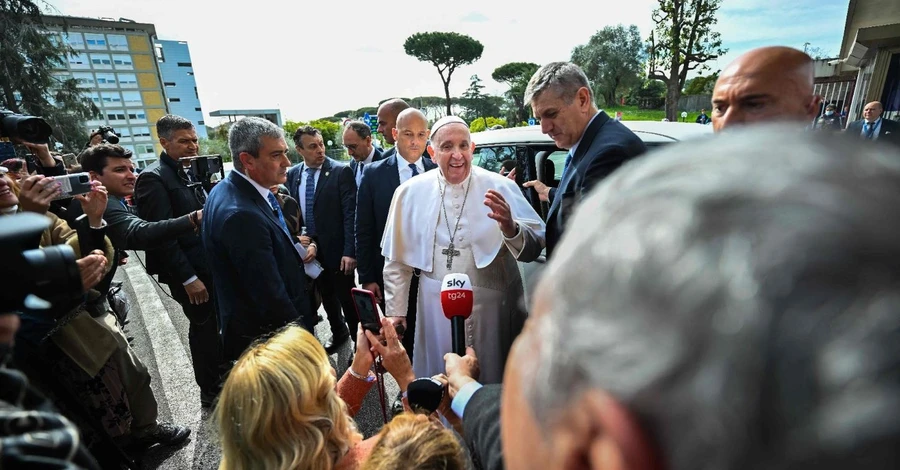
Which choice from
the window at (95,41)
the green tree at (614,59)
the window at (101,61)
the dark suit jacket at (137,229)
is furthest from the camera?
the window at (101,61)

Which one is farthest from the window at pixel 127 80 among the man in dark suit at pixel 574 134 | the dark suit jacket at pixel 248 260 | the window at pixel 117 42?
the man in dark suit at pixel 574 134

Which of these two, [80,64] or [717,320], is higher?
[80,64]

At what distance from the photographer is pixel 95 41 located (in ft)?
180

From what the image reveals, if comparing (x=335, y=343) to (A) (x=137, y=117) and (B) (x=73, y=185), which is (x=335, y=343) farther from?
(A) (x=137, y=117)

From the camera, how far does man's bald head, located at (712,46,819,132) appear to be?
1.70 metres

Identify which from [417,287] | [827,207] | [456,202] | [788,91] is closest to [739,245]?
[827,207]

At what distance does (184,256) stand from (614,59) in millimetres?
47969

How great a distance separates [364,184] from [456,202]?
3.43 feet

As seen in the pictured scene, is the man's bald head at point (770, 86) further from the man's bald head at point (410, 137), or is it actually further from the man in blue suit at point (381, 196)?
the man's bald head at point (410, 137)

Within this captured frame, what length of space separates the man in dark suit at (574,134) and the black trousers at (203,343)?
255 centimetres

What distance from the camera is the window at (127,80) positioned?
2251 inches

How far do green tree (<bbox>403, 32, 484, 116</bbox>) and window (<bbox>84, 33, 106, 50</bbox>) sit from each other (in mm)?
39501

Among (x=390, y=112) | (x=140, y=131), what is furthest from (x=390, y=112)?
(x=140, y=131)

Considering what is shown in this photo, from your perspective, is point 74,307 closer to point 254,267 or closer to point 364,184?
point 254,267
